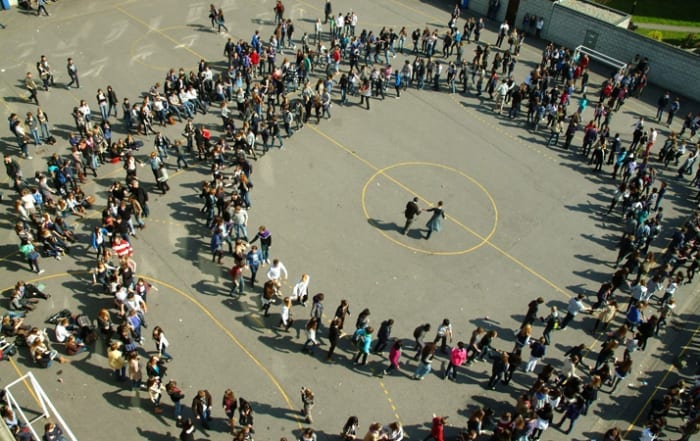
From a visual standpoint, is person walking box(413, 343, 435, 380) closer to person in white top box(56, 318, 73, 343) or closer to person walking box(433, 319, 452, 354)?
person walking box(433, 319, 452, 354)

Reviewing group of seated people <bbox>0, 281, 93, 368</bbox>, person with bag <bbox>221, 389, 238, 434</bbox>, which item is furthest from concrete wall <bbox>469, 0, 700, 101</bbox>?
group of seated people <bbox>0, 281, 93, 368</bbox>

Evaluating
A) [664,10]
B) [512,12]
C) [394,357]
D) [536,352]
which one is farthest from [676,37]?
[394,357]

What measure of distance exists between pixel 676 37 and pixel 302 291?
115 ft

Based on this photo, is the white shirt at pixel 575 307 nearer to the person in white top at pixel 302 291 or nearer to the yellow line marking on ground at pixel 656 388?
the yellow line marking on ground at pixel 656 388

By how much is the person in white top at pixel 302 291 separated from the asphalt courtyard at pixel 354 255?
1.82 ft

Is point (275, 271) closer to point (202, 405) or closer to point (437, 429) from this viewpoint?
point (202, 405)

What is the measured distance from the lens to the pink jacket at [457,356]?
18906mm

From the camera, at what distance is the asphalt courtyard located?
1873 cm

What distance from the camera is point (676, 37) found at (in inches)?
1612

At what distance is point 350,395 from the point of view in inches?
742

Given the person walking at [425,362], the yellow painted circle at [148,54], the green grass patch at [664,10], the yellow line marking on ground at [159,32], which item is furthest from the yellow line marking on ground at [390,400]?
the green grass patch at [664,10]

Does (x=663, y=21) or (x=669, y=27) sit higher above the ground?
(x=663, y=21)

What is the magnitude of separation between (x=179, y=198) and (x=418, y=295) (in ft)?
36.8

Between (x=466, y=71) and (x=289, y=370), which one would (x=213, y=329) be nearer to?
(x=289, y=370)
